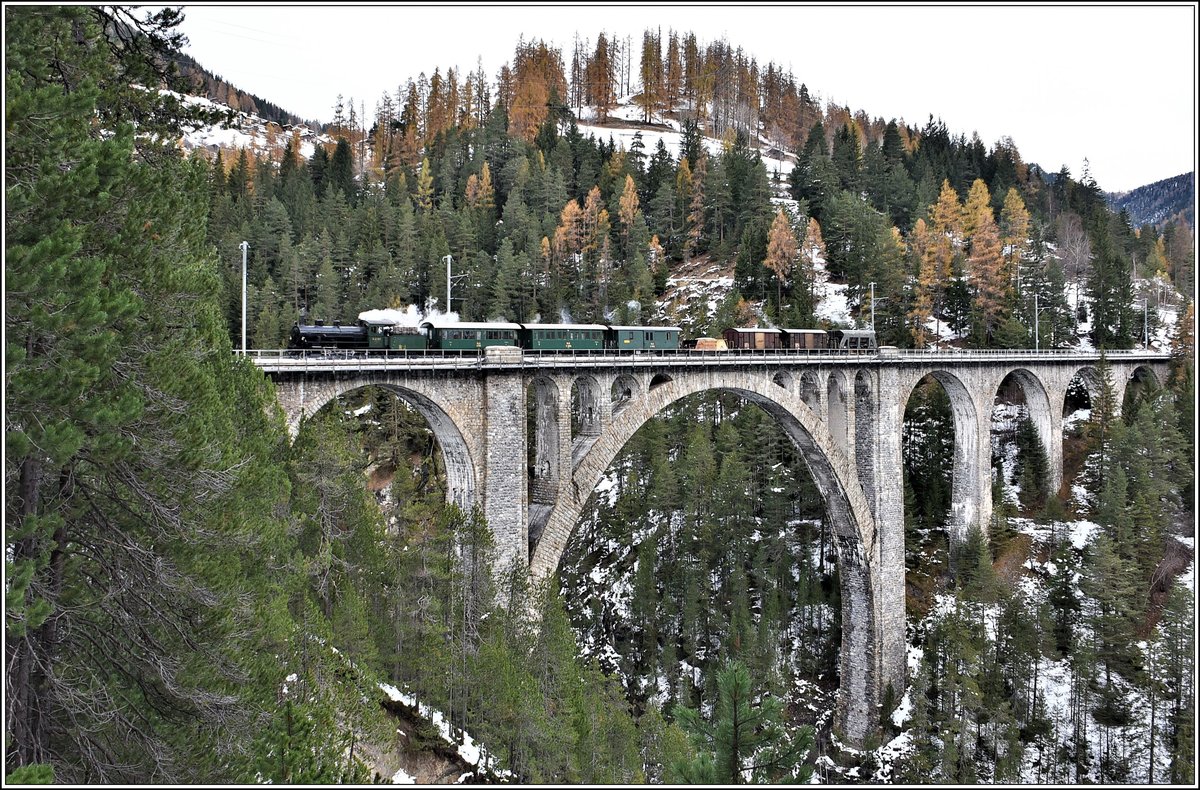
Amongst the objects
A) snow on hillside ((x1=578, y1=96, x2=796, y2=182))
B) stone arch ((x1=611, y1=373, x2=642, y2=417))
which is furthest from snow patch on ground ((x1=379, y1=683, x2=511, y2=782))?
snow on hillside ((x1=578, y1=96, x2=796, y2=182))

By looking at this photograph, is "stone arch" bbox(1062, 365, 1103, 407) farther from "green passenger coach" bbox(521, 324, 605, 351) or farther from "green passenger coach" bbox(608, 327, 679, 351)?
"green passenger coach" bbox(521, 324, 605, 351)

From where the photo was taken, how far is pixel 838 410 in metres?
33.8

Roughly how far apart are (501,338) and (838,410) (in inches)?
672

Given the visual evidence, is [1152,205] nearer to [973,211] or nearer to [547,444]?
[973,211]

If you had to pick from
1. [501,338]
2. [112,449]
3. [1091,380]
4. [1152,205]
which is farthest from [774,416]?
[1152,205]

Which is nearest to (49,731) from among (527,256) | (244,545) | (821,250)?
(244,545)

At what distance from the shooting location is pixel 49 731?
356 inches

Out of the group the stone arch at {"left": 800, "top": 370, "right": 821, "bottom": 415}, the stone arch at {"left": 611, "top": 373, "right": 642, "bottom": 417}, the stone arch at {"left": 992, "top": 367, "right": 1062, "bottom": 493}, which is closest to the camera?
the stone arch at {"left": 611, "top": 373, "right": 642, "bottom": 417}

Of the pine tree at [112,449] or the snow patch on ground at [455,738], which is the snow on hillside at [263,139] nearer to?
the snow patch on ground at [455,738]

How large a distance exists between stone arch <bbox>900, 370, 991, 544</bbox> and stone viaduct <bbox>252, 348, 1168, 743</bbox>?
7 centimetres

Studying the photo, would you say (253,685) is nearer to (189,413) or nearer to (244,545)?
(244,545)

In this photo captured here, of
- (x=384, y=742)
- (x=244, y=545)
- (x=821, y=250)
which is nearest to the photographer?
(x=244, y=545)

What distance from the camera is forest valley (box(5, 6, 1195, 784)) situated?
8.96 m

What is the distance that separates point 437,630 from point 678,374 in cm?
1287
